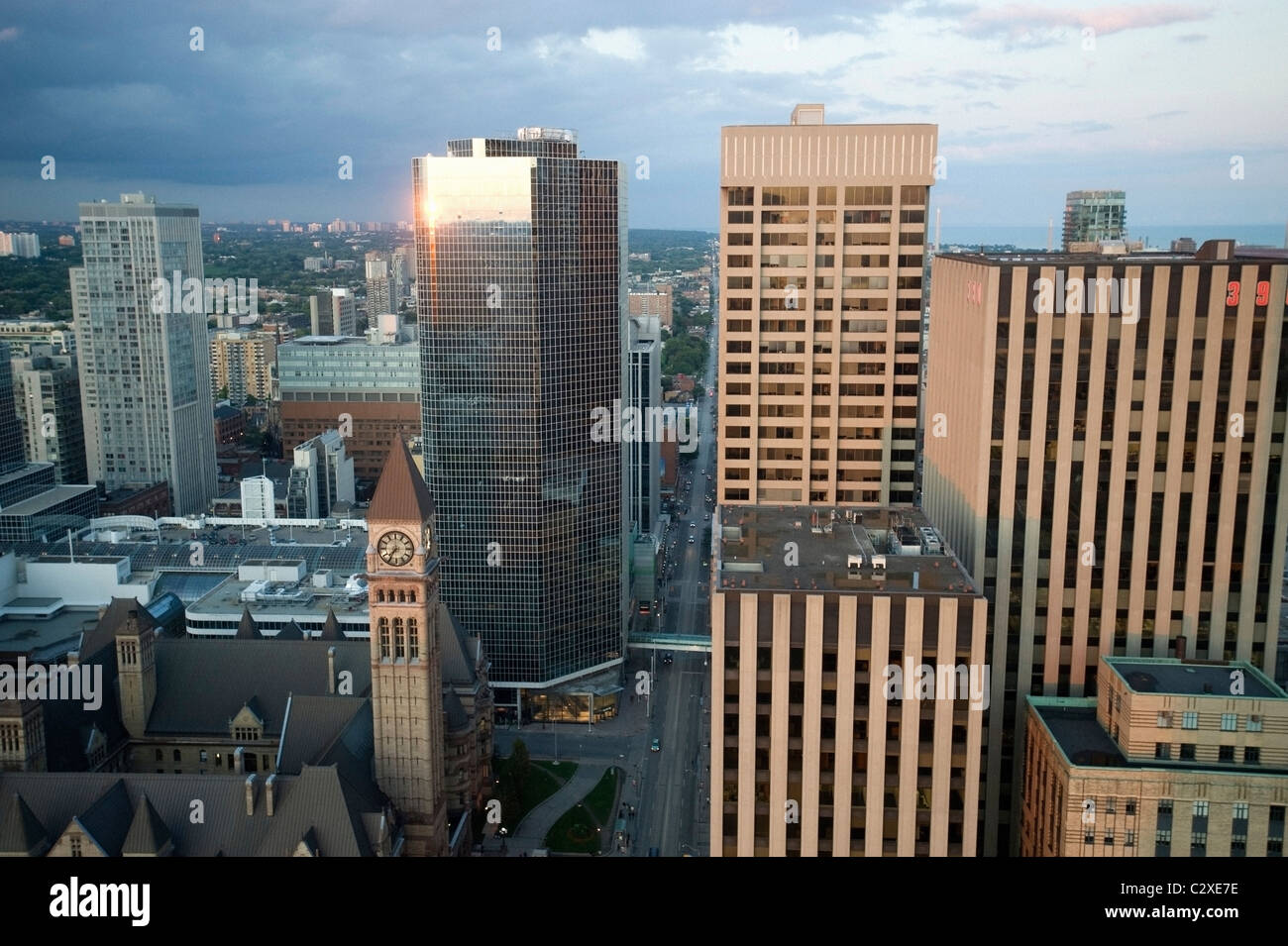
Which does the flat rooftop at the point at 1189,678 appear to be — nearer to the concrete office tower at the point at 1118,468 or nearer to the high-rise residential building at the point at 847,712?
the concrete office tower at the point at 1118,468

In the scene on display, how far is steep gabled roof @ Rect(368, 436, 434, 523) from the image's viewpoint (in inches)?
2196

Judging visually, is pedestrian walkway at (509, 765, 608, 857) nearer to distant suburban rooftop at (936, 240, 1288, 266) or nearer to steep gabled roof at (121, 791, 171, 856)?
steep gabled roof at (121, 791, 171, 856)

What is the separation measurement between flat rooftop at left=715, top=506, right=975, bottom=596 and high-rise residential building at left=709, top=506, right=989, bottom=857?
193 millimetres

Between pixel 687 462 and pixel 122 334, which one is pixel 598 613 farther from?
pixel 687 462

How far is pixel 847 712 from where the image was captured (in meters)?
38.6

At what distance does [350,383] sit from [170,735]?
331 ft

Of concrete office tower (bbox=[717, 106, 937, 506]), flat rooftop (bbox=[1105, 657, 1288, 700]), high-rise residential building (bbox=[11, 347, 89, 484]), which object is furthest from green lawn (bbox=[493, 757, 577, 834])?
high-rise residential building (bbox=[11, 347, 89, 484])

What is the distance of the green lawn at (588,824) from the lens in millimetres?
69875

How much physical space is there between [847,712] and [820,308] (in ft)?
113

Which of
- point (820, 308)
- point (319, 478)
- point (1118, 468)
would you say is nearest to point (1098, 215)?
point (820, 308)

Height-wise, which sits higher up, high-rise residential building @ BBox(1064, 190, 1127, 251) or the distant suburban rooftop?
high-rise residential building @ BBox(1064, 190, 1127, 251)

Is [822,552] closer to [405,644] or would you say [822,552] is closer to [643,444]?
[405,644]

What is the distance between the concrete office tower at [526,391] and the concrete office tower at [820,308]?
73.3 ft
